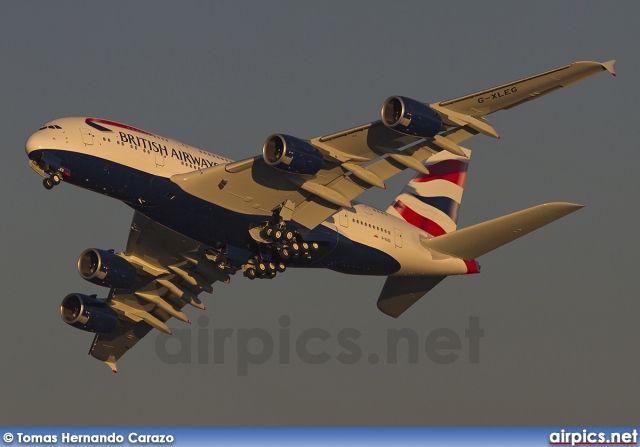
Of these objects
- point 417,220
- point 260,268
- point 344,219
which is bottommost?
point 260,268

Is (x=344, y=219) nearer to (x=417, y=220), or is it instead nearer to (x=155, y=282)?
(x=417, y=220)

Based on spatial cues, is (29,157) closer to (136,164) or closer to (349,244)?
(136,164)

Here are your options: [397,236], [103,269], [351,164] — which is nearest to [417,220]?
[397,236]

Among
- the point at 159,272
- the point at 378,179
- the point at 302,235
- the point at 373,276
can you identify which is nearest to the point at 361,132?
the point at 378,179

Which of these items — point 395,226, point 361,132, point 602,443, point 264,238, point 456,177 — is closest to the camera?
point 602,443

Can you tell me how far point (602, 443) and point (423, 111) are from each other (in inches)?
503

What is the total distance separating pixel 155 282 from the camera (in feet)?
179

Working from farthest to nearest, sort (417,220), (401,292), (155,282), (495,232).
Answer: (417,220) → (155,282) → (401,292) → (495,232)

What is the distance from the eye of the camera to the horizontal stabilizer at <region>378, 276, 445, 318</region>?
52.5 m

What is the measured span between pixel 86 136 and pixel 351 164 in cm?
983

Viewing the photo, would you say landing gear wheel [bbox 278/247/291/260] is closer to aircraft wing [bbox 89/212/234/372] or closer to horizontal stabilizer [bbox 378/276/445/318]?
aircraft wing [bbox 89/212/234/372]

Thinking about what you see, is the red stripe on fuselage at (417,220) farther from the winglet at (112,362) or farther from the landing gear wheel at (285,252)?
the winglet at (112,362)

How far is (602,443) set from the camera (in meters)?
38.8

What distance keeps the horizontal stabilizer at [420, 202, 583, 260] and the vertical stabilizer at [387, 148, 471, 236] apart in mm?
4010
